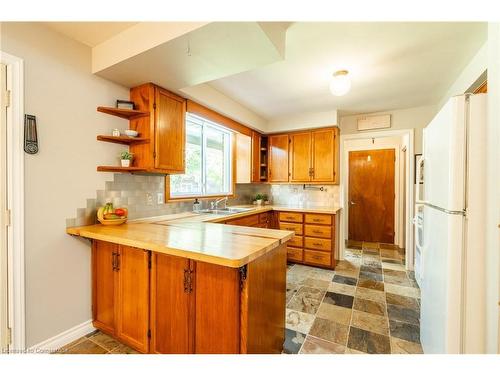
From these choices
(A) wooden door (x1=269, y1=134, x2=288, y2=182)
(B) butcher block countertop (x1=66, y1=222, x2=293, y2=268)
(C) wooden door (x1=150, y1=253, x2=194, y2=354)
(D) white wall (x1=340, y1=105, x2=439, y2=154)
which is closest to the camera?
(B) butcher block countertop (x1=66, y1=222, x2=293, y2=268)

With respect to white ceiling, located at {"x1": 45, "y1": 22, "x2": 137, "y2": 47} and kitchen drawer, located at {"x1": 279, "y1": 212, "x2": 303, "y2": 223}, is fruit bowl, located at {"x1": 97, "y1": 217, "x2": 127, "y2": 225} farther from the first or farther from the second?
kitchen drawer, located at {"x1": 279, "y1": 212, "x2": 303, "y2": 223}

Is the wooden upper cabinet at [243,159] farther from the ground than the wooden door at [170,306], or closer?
farther from the ground

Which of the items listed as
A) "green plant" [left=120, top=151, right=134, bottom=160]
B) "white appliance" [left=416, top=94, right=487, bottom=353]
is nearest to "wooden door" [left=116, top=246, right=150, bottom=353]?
"green plant" [left=120, top=151, right=134, bottom=160]

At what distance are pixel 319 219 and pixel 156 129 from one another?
2.51 metres

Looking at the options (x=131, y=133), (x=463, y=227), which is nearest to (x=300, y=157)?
(x=131, y=133)

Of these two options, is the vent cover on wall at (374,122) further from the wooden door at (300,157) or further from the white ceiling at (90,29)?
the white ceiling at (90,29)

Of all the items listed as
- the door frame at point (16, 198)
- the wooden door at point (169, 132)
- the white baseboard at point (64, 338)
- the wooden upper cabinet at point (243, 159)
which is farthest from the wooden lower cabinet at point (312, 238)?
the door frame at point (16, 198)

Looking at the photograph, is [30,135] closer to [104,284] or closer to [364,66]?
[104,284]

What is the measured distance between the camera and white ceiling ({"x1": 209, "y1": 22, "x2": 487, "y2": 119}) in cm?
159

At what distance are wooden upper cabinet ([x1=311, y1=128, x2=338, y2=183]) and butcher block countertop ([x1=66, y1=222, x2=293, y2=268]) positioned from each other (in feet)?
7.34

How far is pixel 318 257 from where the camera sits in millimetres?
3232

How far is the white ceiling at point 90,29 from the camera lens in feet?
5.00

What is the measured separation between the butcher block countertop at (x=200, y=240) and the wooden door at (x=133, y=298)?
125mm
